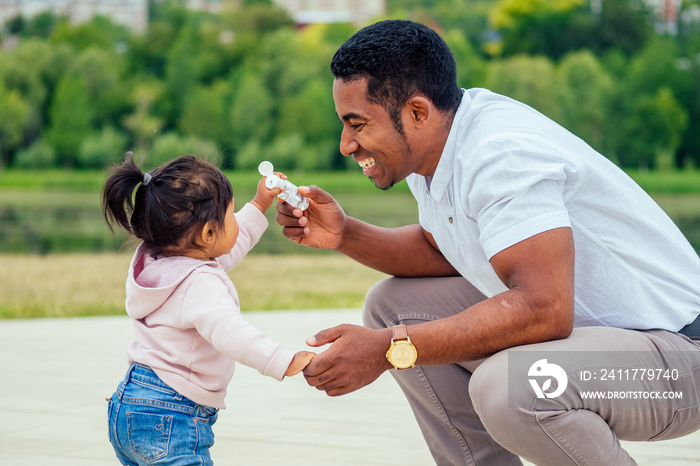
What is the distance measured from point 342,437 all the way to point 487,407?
50.2 inches

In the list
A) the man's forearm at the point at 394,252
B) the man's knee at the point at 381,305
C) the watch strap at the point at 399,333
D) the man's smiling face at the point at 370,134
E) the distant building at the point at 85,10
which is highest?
the man's smiling face at the point at 370,134

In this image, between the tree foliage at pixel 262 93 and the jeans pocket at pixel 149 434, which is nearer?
the jeans pocket at pixel 149 434

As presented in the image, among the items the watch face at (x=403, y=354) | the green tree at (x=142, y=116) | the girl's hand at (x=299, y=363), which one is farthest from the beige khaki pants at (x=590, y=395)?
the green tree at (x=142, y=116)

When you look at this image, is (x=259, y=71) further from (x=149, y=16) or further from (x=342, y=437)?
(x=342, y=437)

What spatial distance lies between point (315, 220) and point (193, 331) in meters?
0.62

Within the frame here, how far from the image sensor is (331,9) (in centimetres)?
9212

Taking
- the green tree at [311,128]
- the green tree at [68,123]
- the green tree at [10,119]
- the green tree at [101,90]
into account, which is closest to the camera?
the green tree at [10,119]

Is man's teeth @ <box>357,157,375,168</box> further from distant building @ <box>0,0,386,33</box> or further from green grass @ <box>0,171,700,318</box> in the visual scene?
distant building @ <box>0,0,386,33</box>

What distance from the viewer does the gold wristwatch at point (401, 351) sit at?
6.82ft

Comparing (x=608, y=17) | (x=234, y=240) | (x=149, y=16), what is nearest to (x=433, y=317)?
(x=234, y=240)

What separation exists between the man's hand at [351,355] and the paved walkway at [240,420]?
880 millimetres

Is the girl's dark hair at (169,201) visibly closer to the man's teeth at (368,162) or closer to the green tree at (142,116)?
the man's teeth at (368,162)

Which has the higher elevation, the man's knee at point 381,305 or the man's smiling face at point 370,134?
the man's smiling face at point 370,134

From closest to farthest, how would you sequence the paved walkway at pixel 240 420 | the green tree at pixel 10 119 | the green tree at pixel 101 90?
the paved walkway at pixel 240 420
the green tree at pixel 10 119
the green tree at pixel 101 90
